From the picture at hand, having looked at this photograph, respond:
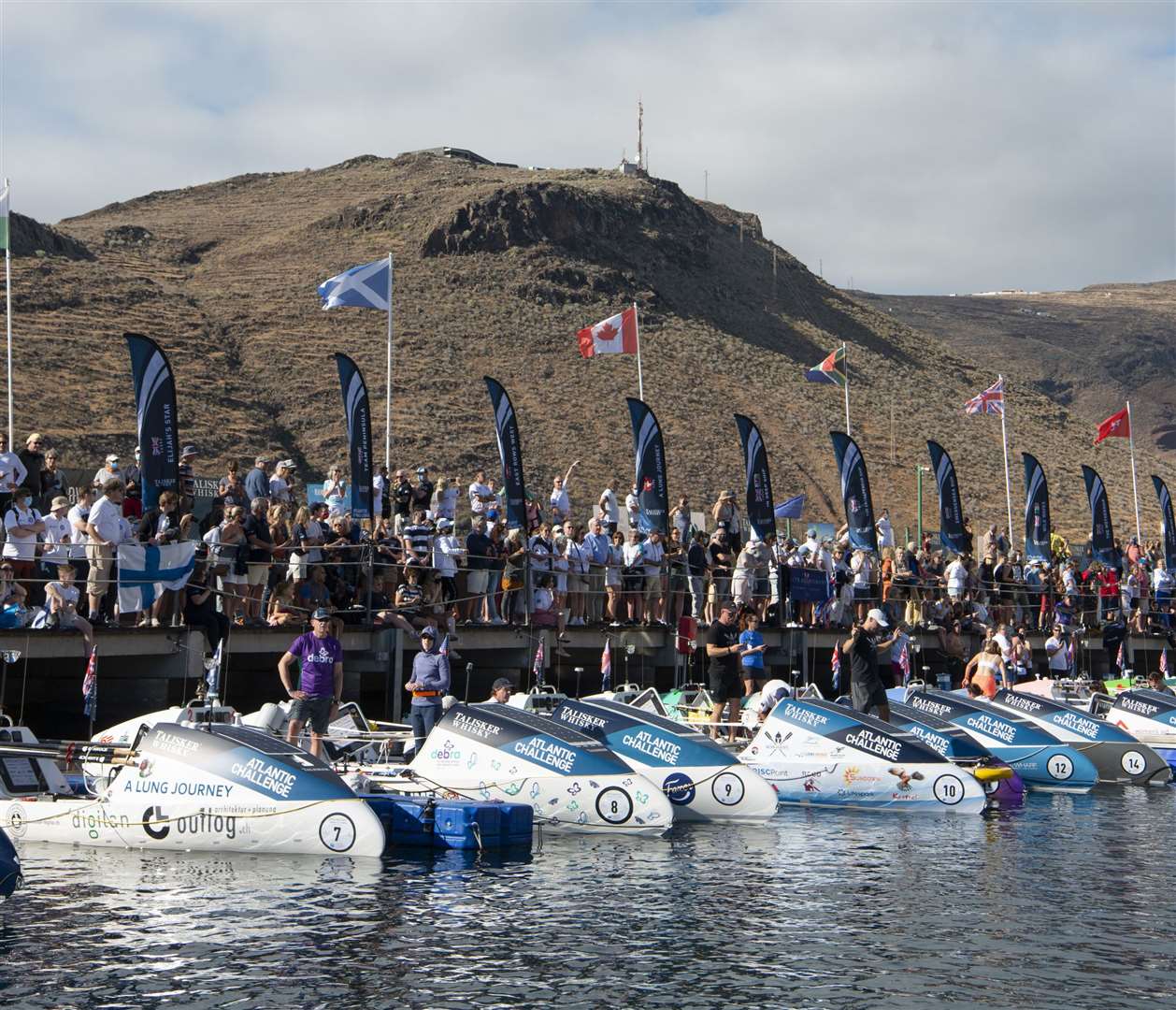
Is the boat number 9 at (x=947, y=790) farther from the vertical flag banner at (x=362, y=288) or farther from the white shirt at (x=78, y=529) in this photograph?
the vertical flag banner at (x=362, y=288)

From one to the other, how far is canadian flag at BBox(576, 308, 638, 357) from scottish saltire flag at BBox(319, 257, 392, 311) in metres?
9.53

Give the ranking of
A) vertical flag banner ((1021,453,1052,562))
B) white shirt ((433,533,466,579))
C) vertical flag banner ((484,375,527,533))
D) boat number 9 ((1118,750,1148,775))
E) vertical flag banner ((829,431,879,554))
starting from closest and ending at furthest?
1. boat number 9 ((1118,750,1148,775))
2. white shirt ((433,533,466,579))
3. vertical flag banner ((484,375,527,533))
4. vertical flag banner ((829,431,879,554))
5. vertical flag banner ((1021,453,1052,562))

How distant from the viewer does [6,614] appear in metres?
20.0

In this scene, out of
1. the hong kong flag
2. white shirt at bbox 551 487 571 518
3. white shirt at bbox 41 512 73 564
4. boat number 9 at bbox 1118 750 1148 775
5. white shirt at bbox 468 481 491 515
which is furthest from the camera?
the hong kong flag

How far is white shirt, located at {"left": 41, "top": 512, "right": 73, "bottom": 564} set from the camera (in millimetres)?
20547

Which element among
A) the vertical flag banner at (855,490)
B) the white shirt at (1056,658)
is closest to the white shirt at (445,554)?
the vertical flag banner at (855,490)

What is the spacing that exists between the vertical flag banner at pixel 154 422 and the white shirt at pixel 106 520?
1.75m

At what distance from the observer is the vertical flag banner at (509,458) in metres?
28.8

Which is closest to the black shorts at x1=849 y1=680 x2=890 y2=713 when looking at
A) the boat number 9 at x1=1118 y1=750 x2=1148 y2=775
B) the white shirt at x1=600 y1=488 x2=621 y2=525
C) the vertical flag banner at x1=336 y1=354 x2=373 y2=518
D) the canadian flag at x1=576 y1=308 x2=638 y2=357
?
the boat number 9 at x1=1118 y1=750 x2=1148 y2=775

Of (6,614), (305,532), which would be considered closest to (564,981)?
(6,614)

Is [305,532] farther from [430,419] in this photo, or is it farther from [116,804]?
[430,419]

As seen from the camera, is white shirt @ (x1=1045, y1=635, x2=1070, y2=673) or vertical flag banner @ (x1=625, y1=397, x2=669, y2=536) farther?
white shirt @ (x1=1045, y1=635, x2=1070, y2=673)

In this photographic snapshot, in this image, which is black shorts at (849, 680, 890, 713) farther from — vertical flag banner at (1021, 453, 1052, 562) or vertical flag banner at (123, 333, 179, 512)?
vertical flag banner at (1021, 453, 1052, 562)

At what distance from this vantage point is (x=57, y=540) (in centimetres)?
2120
